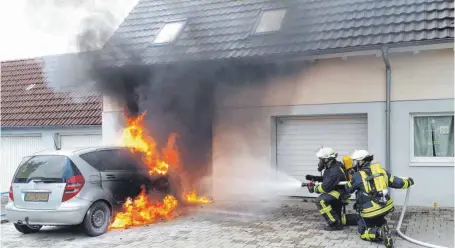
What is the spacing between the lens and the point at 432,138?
9398 millimetres

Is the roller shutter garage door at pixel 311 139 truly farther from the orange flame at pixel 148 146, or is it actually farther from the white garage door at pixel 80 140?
the white garage door at pixel 80 140

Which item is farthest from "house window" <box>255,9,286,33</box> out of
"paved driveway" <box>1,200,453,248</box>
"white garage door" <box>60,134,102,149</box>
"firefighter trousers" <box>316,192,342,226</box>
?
"white garage door" <box>60,134,102,149</box>

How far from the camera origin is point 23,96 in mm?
16203

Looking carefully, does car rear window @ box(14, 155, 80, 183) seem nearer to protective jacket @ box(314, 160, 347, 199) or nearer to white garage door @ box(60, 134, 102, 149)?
protective jacket @ box(314, 160, 347, 199)

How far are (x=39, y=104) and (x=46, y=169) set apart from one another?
872 centimetres

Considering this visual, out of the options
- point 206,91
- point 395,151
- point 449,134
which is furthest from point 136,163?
point 449,134

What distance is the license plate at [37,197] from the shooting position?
7.29 metres

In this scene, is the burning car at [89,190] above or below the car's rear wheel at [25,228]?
above

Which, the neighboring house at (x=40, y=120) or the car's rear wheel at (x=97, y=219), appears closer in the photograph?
the car's rear wheel at (x=97, y=219)

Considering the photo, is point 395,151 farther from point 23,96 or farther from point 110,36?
point 23,96

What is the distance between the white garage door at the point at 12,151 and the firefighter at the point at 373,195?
446 inches

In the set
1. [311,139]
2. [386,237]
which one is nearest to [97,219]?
[386,237]

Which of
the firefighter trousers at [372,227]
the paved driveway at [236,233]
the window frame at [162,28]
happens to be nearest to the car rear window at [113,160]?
the paved driveway at [236,233]

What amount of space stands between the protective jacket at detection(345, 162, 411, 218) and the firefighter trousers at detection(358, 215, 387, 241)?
0.11 meters
